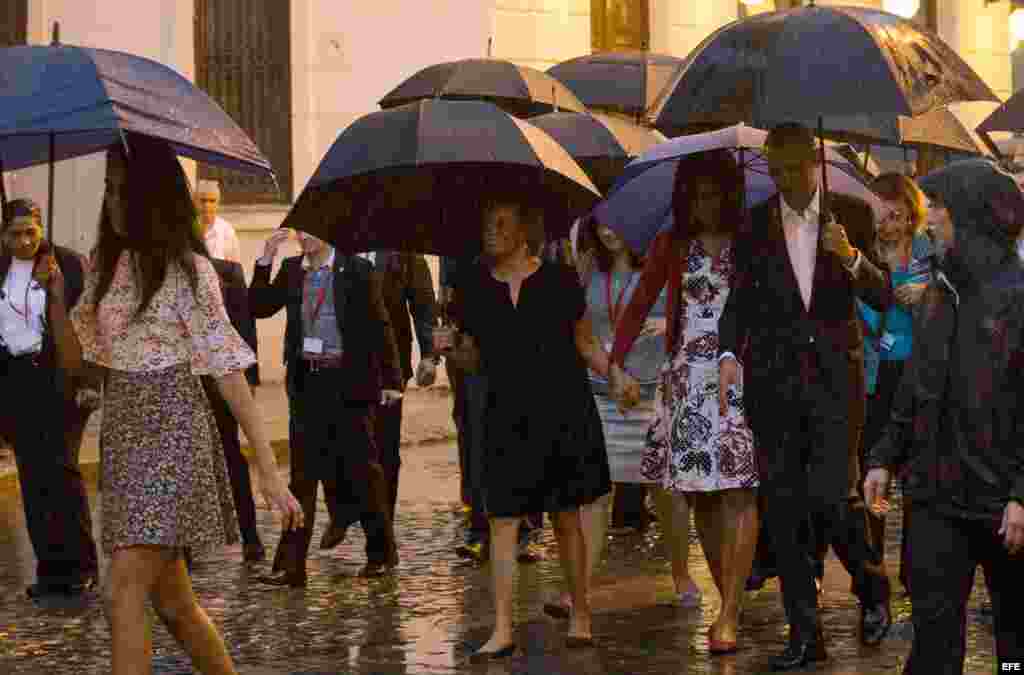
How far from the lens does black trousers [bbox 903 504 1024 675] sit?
6.85 m

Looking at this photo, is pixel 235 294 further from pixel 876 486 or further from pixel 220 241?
pixel 876 486

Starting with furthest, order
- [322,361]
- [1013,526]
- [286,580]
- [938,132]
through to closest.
→ [938,132] → [322,361] → [286,580] → [1013,526]

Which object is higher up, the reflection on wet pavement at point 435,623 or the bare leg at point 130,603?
the bare leg at point 130,603

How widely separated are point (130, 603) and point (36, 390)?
4650mm

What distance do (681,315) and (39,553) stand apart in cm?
337

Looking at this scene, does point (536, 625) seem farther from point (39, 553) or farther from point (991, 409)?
point (991, 409)

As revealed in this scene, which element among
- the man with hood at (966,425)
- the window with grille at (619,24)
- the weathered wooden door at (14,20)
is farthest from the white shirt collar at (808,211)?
the window with grille at (619,24)

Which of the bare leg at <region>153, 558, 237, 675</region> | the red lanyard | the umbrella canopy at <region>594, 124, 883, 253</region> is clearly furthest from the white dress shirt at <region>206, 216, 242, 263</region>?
the bare leg at <region>153, 558, 237, 675</region>

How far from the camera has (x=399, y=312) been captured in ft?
42.8

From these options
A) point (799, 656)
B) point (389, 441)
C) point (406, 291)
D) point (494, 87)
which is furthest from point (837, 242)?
point (494, 87)

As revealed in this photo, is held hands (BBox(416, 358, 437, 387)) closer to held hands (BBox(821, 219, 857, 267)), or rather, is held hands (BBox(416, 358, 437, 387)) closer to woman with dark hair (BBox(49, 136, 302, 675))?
held hands (BBox(821, 219, 857, 267))

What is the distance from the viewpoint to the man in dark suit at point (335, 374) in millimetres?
11734

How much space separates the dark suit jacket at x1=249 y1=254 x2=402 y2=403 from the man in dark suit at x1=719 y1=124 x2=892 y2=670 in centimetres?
296

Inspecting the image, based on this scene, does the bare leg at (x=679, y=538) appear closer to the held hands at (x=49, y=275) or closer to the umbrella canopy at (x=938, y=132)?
the umbrella canopy at (x=938, y=132)
